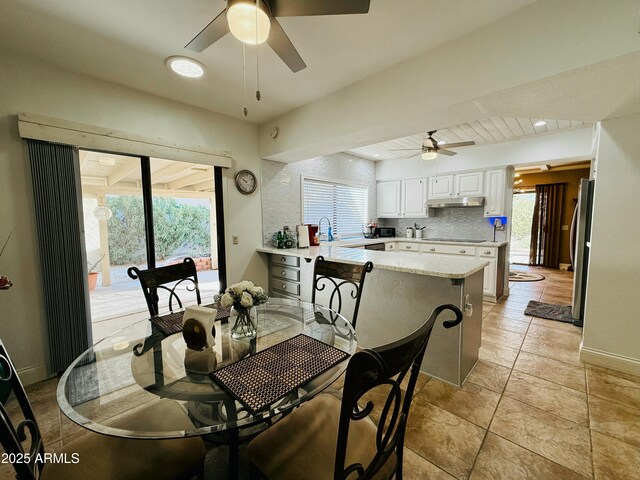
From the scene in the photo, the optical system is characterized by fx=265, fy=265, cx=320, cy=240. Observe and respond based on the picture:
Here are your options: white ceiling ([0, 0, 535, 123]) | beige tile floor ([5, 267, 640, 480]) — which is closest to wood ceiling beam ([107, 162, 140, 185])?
white ceiling ([0, 0, 535, 123])

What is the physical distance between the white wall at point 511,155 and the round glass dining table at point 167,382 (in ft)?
13.6

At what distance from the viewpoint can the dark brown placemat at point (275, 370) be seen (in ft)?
3.15

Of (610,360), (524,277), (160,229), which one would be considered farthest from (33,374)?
(524,277)

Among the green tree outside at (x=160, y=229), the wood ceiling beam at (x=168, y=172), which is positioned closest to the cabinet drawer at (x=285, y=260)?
the green tree outside at (x=160, y=229)

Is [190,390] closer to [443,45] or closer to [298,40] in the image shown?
[298,40]

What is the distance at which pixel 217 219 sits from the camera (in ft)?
10.8

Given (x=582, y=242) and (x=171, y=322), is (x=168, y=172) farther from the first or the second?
(x=582, y=242)

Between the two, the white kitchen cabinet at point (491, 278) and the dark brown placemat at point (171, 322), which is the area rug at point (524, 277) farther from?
the dark brown placemat at point (171, 322)

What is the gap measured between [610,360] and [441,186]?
327 cm

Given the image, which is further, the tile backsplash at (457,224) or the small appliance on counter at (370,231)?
the small appliance on counter at (370,231)

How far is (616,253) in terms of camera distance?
2207 millimetres

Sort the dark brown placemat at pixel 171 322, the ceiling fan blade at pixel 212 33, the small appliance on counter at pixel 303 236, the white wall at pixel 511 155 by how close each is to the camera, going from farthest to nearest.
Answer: the small appliance on counter at pixel 303 236
the white wall at pixel 511 155
the dark brown placemat at pixel 171 322
the ceiling fan blade at pixel 212 33

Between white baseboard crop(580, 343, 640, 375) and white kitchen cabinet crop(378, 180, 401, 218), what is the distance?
11.6 feet

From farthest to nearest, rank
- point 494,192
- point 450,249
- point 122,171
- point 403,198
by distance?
point 403,198 → point 450,249 → point 494,192 → point 122,171
